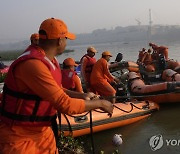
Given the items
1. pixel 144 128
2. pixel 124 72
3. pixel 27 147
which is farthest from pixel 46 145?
pixel 124 72

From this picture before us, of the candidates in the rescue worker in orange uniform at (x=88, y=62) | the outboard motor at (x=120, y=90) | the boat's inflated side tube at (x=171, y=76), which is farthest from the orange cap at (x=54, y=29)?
the boat's inflated side tube at (x=171, y=76)

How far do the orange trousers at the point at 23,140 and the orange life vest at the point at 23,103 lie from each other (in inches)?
2.4

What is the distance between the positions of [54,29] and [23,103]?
0.63m

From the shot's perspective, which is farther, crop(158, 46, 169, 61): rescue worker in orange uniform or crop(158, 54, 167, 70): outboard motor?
crop(158, 46, 169, 61): rescue worker in orange uniform

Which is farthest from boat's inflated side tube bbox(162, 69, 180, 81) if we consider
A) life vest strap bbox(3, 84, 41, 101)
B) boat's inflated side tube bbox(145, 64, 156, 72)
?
life vest strap bbox(3, 84, 41, 101)

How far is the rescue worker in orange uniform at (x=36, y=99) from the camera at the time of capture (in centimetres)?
221

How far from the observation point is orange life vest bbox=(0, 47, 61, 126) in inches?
91.0

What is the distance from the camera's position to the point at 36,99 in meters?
2.34

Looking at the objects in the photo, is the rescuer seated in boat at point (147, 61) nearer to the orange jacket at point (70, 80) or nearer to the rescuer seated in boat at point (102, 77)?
the rescuer seated in boat at point (102, 77)

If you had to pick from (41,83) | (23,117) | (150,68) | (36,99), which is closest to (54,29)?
(41,83)

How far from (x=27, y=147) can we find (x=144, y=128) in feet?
18.3

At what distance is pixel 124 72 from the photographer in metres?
11.0

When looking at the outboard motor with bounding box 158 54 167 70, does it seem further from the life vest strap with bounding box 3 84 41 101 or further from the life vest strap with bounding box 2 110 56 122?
the life vest strap with bounding box 3 84 41 101

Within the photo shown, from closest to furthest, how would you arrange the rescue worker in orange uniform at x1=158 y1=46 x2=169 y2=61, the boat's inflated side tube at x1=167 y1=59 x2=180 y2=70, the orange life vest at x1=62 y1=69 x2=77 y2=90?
the orange life vest at x1=62 y1=69 x2=77 y2=90 < the boat's inflated side tube at x1=167 y1=59 x2=180 y2=70 < the rescue worker in orange uniform at x1=158 y1=46 x2=169 y2=61
